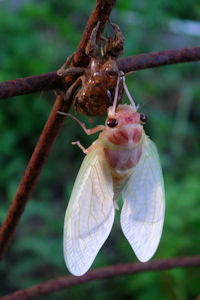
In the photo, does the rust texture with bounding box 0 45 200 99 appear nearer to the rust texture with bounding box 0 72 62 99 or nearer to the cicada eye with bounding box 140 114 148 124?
the rust texture with bounding box 0 72 62 99

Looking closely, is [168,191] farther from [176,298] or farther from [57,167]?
[57,167]

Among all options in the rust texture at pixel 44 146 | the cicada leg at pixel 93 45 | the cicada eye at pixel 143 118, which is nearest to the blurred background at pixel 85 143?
the cicada eye at pixel 143 118

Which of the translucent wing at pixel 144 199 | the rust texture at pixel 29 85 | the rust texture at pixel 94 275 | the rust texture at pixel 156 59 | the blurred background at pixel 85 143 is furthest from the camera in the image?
the blurred background at pixel 85 143

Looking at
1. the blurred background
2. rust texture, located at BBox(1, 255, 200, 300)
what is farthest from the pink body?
the blurred background

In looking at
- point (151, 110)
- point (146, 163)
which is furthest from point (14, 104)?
point (146, 163)

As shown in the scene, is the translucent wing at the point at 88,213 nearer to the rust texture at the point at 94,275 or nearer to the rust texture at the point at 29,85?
the rust texture at the point at 94,275
